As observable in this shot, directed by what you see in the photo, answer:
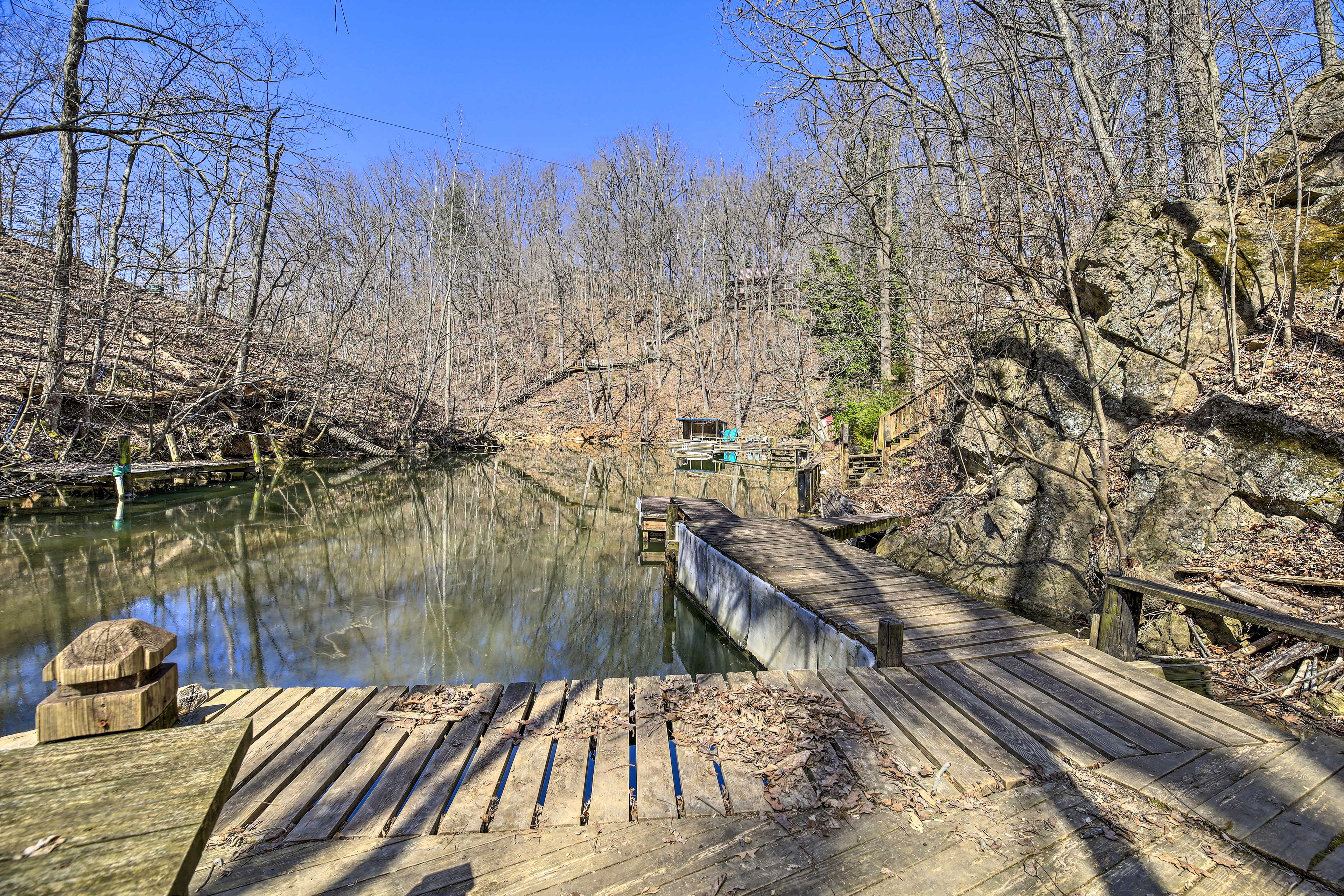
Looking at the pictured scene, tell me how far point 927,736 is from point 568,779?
1976 millimetres

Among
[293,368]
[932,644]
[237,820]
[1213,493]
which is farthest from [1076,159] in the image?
[293,368]

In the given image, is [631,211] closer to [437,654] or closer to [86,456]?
[86,456]

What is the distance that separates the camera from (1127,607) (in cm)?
476

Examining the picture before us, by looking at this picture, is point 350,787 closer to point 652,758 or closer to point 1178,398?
point 652,758

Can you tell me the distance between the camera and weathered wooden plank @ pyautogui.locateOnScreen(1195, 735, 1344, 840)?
283cm

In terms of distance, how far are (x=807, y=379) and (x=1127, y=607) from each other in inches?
1188

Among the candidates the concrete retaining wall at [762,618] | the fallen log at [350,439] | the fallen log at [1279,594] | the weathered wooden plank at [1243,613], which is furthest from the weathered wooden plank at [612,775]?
the fallen log at [350,439]

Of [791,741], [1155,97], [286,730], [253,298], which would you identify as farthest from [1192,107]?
[253,298]

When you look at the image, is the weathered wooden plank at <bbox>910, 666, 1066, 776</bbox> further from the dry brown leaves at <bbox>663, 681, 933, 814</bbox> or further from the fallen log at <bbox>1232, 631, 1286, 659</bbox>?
the fallen log at <bbox>1232, 631, 1286, 659</bbox>

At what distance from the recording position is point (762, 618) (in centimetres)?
735

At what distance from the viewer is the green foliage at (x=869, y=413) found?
69.0 ft

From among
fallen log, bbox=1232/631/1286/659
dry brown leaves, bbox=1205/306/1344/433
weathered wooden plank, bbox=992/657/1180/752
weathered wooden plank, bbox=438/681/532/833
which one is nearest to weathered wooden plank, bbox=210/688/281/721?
weathered wooden plank, bbox=438/681/532/833

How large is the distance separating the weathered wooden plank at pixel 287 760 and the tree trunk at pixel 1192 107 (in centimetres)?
1245

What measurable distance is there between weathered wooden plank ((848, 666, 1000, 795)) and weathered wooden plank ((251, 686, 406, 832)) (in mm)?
2869
